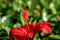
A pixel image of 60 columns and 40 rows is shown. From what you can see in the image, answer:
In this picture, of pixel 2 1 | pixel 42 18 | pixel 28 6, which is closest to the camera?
pixel 42 18

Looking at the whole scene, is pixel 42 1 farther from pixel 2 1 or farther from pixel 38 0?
pixel 2 1

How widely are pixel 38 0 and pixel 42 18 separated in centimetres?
22

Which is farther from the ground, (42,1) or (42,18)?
(42,1)

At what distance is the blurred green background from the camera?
59.8 inches

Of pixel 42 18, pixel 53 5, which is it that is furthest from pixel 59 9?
pixel 42 18

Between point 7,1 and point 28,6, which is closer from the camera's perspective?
point 28,6

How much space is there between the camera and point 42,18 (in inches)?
62.9

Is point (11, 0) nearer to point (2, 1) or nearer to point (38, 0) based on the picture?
point (2, 1)

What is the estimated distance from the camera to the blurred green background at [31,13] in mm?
1519

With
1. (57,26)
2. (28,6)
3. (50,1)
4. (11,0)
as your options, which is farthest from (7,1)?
(57,26)

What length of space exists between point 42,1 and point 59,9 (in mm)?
161

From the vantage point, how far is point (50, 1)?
178cm

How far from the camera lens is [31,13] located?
165 centimetres

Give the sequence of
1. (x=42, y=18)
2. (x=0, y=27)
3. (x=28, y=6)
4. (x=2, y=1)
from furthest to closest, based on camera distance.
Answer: (x=2, y=1) → (x=28, y=6) → (x=42, y=18) → (x=0, y=27)
